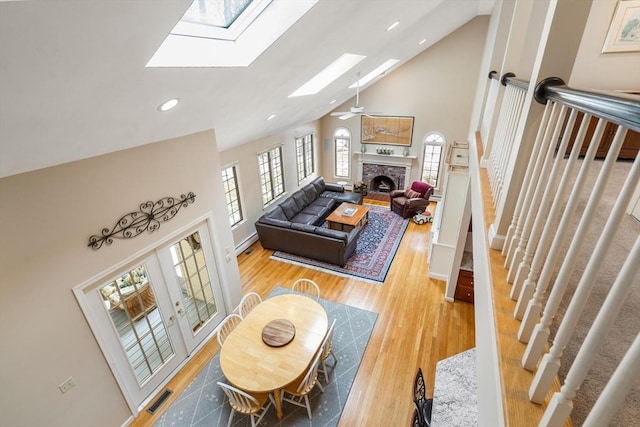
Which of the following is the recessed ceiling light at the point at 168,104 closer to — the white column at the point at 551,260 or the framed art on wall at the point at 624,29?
the white column at the point at 551,260

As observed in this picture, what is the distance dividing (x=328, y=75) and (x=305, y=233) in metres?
3.02

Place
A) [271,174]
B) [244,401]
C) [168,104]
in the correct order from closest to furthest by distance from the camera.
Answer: [168,104] → [244,401] → [271,174]

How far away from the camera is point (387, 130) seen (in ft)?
30.0

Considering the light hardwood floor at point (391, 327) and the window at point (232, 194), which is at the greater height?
the window at point (232, 194)

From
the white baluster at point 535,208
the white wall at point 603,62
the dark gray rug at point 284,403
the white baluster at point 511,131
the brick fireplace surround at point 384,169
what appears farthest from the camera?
the brick fireplace surround at point 384,169

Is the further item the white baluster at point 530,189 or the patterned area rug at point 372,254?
the patterned area rug at point 372,254

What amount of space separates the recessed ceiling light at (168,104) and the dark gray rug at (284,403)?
11.2 ft

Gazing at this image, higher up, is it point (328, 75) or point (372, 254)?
point (328, 75)

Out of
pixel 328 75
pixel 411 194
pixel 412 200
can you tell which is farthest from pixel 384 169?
pixel 328 75

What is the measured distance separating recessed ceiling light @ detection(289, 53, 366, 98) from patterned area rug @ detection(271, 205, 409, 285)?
11.1 feet

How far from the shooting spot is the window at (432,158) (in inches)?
344

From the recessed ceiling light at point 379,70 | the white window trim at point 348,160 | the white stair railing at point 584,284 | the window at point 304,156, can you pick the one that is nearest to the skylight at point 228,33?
the white stair railing at point 584,284

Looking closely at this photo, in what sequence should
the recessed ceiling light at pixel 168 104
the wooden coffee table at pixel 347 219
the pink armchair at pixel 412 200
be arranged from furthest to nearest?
the pink armchair at pixel 412 200 < the wooden coffee table at pixel 347 219 < the recessed ceiling light at pixel 168 104

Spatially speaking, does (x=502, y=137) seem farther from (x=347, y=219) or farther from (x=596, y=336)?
(x=347, y=219)
